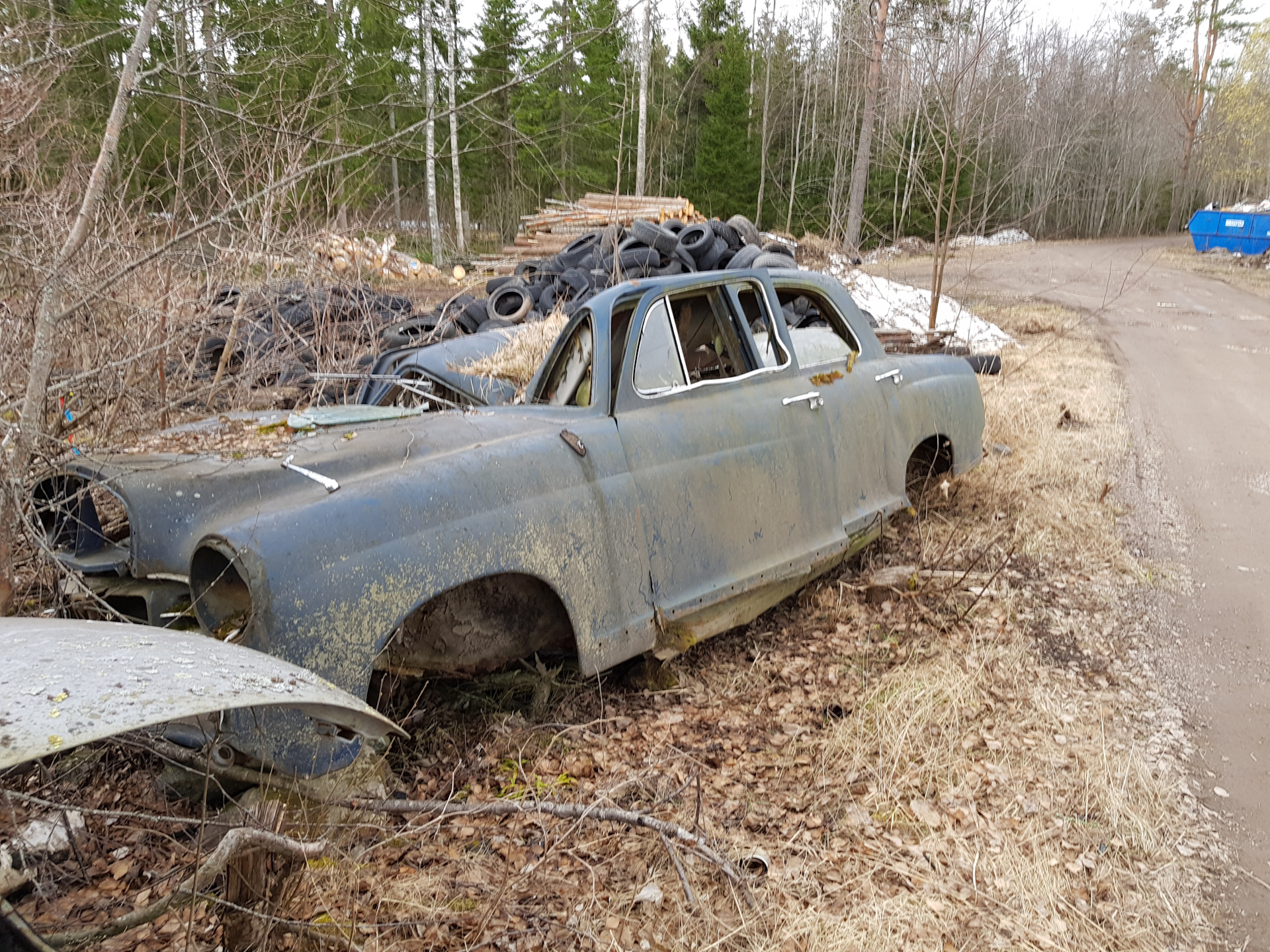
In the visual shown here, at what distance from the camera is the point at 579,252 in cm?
1232

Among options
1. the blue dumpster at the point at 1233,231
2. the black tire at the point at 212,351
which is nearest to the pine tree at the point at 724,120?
the blue dumpster at the point at 1233,231

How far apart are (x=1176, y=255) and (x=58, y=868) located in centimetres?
3278

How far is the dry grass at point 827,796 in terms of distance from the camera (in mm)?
2533

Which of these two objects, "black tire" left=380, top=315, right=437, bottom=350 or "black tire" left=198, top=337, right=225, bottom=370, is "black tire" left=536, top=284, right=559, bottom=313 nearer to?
→ "black tire" left=380, top=315, right=437, bottom=350

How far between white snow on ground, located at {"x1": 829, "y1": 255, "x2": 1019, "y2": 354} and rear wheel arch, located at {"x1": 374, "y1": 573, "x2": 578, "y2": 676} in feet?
28.7

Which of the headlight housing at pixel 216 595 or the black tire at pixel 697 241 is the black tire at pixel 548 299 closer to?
the black tire at pixel 697 241

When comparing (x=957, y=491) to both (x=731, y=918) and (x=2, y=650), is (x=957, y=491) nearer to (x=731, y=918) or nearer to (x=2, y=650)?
(x=731, y=918)

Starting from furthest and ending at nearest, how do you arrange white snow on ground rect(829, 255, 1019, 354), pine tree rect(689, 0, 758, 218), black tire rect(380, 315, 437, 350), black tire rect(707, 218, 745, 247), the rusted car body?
1. pine tree rect(689, 0, 758, 218)
2. black tire rect(707, 218, 745, 247)
3. white snow on ground rect(829, 255, 1019, 354)
4. black tire rect(380, 315, 437, 350)
5. the rusted car body

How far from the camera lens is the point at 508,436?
11.5 feet

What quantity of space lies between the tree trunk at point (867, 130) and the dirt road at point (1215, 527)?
239 inches

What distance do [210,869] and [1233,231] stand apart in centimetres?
3276

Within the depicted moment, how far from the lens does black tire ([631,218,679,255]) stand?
11703 millimetres

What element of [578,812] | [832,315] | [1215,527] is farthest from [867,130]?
[578,812]

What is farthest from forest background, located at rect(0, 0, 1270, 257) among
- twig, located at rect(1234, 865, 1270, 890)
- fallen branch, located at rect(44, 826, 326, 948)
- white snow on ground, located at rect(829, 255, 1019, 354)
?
twig, located at rect(1234, 865, 1270, 890)
